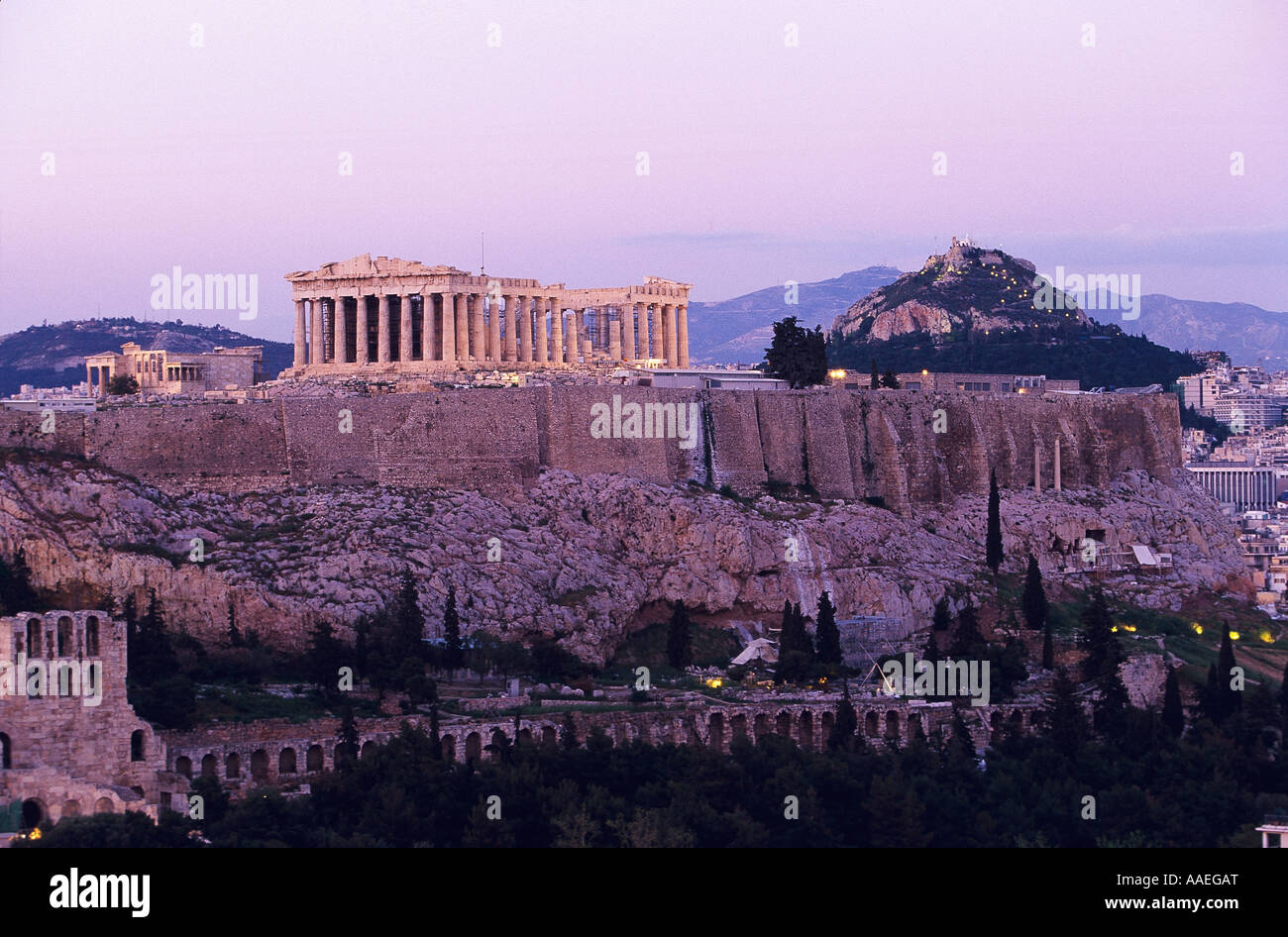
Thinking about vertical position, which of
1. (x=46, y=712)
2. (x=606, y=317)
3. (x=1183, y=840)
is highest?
(x=606, y=317)

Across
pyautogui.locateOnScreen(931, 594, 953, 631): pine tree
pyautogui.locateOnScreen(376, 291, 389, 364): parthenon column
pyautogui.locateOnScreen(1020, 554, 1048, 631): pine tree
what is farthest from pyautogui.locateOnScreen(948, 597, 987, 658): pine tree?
pyautogui.locateOnScreen(376, 291, 389, 364): parthenon column

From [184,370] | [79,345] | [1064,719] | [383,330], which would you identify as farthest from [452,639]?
[79,345]

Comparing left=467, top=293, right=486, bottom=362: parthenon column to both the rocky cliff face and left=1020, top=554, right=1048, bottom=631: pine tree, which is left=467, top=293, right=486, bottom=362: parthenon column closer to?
the rocky cliff face

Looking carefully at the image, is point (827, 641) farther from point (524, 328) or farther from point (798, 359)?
point (524, 328)

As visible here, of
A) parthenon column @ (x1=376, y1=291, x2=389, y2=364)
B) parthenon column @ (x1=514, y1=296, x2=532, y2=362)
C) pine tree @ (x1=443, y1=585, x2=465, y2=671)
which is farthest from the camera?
parthenon column @ (x1=514, y1=296, x2=532, y2=362)
